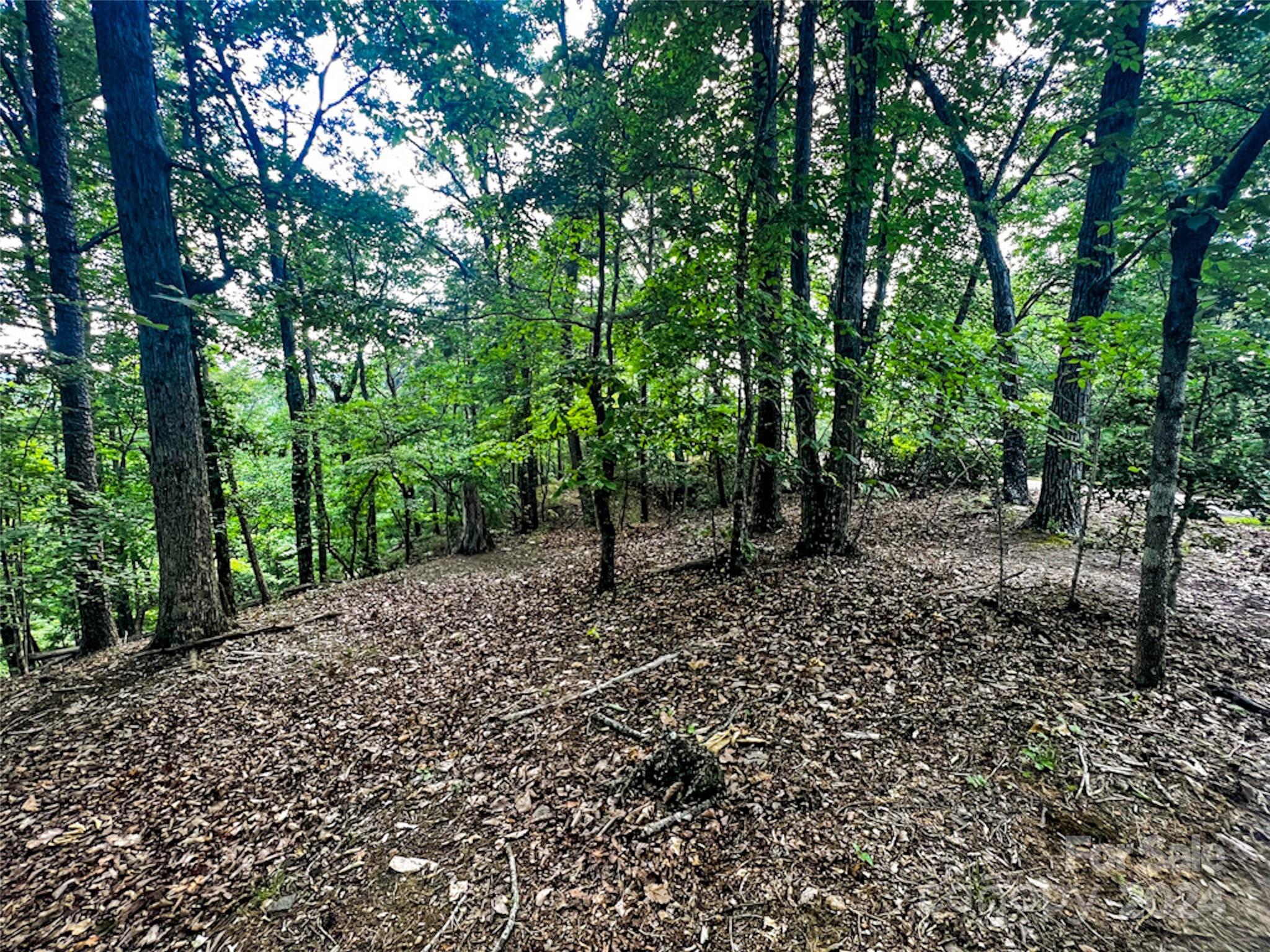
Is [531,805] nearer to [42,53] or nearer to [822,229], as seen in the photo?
[822,229]

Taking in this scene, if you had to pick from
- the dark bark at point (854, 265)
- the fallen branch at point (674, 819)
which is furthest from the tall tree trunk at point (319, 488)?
the fallen branch at point (674, 819)

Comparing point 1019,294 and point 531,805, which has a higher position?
point 1019,294

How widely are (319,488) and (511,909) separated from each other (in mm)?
12301

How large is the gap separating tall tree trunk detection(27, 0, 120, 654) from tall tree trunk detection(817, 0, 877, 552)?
9.80 m

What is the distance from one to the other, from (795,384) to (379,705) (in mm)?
5783

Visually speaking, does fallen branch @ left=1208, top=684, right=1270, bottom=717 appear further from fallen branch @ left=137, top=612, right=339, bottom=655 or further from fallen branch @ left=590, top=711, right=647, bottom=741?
fallen branch @ left=137, top=612, right=339, bottom=655

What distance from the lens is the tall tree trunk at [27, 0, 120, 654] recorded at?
256 inches

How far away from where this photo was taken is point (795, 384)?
5.87m

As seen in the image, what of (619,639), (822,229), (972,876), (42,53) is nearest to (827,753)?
(972,876)

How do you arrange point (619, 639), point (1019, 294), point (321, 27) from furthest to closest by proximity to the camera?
point (1019, 294)
point (321, 27)
point (619, 639)

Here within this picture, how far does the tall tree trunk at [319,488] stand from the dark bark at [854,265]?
11.2 meters

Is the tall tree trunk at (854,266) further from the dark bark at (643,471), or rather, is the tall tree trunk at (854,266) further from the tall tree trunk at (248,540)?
the tall tree trunk at (248,540)

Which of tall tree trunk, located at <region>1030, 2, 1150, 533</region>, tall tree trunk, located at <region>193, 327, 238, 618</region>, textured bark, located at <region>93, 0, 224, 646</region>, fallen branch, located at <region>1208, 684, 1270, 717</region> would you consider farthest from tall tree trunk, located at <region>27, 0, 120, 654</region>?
tall tree trunk, located at <region>1030, 2, 1150, 533</region>

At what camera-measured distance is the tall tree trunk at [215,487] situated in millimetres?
6965
